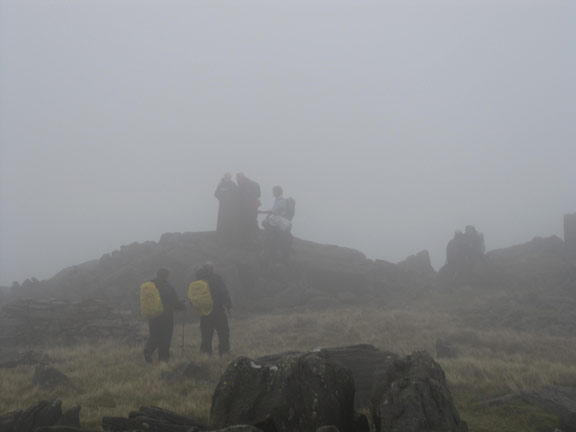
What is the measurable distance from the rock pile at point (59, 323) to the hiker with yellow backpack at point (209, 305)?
5.84m

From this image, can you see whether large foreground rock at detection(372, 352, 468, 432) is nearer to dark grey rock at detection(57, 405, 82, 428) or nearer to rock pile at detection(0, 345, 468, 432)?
rock pile at detection(0, 345, 468, 432)

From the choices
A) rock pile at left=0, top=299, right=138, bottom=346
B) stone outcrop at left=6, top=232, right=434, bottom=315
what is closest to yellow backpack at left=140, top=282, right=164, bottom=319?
rock pile at left=0, top=299, right=138, bottom=346

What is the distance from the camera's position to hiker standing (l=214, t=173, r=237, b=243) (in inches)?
1378

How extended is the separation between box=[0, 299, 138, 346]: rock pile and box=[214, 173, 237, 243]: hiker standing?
13213 millimetres

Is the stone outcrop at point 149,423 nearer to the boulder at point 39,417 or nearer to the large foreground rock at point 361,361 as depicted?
the boulder at point 39,417

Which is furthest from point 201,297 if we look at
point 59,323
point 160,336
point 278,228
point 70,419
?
point 278,228

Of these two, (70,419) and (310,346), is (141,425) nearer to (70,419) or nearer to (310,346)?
(70,419)

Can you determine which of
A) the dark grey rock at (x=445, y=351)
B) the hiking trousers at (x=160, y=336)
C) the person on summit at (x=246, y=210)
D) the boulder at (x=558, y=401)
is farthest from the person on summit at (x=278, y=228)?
the boulder at (x=558, y=401)

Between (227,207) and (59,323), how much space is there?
16.1 meters

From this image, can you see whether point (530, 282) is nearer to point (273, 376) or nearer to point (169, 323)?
point (169, 323)

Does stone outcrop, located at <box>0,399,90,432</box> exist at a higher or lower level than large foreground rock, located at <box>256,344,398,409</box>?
higher

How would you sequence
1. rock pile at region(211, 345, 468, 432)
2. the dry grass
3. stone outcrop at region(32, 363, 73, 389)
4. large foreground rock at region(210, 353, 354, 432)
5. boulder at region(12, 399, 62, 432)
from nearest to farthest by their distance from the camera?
rock pile at region(211, 345, 468, 432)
large foreground rock at region(210, 353, 354, 432)
boulder at region(12, 399, 62, 432)
the dry grass
stone outcrop at region(32, 363, 73, 389)

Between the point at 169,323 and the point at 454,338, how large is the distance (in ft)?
40.5

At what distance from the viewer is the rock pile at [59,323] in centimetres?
2081
